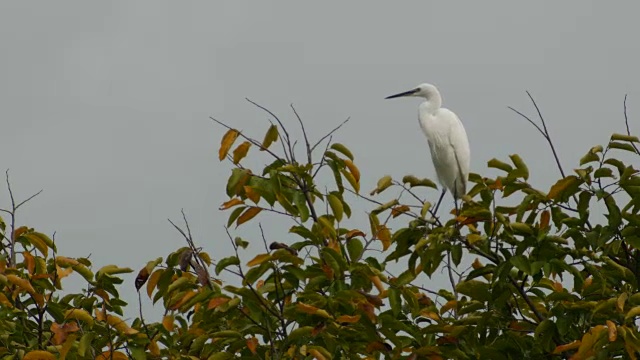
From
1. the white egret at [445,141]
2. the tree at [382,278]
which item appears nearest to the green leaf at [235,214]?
the tree at [382,278]

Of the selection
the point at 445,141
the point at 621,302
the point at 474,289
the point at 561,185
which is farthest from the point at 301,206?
the point at 445,141

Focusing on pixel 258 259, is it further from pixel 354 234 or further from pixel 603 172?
pixel 603 172

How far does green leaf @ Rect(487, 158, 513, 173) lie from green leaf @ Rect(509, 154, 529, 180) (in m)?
→ 0.05

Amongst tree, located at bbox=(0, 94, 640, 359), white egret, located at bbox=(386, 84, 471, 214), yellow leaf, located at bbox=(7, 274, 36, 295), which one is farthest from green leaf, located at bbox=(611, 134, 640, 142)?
white egret, located at bbox=(386, 84, 471, 214)

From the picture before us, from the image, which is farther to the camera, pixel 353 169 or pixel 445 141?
pixel 445 141

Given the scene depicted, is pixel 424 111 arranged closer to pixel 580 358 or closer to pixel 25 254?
pixel 25 254

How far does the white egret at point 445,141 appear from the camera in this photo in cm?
1109

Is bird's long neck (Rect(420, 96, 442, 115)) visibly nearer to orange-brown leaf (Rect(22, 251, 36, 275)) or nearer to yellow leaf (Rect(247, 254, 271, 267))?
orange-brown leaf (Rect(22, 251, 36, 275))

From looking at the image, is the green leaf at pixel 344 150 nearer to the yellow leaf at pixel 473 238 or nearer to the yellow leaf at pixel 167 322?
the yellow leaf at pixel 473 238

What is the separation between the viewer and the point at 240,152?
15.7 ft

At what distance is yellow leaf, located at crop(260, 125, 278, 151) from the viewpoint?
4.76m

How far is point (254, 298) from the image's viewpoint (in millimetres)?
4609

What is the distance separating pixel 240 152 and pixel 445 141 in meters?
6.51

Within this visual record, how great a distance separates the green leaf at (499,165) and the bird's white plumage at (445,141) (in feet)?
20.3
